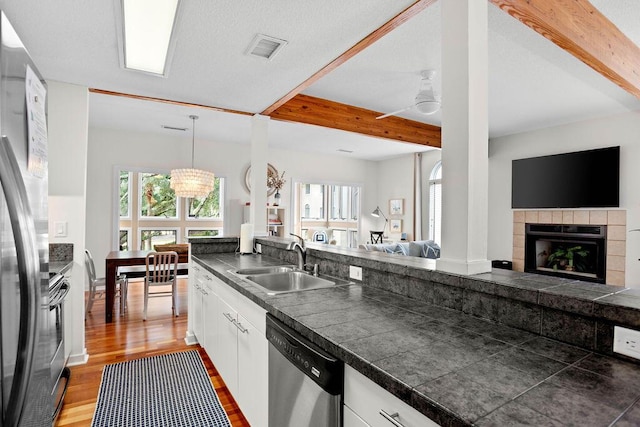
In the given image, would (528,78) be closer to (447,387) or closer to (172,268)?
(447,387)

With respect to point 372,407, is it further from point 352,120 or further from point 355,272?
point 352,120

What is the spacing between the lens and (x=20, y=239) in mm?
992

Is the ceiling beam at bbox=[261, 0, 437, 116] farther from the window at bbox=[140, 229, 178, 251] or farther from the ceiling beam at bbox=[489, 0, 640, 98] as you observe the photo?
the window at bbox=[140, 229, 178, 251]

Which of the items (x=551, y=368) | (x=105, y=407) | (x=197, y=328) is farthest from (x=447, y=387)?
(x=197, y=328)

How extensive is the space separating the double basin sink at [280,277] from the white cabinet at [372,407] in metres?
1.16

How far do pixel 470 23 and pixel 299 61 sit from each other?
1386 mm

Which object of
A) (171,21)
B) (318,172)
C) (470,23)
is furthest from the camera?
(318,172)

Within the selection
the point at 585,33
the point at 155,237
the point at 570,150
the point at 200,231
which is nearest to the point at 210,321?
the point at 585,33

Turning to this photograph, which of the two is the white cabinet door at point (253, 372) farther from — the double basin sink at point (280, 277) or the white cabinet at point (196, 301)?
the white cabinet at point (196, 301)

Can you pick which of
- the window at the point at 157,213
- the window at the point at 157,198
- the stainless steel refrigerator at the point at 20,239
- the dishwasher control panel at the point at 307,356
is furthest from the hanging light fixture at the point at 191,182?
the dishwasher control panel at the point at 307,356

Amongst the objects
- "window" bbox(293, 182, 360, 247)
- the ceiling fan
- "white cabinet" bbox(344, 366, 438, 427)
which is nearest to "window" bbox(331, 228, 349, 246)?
"window" bbox(293, 182, 360, 247)

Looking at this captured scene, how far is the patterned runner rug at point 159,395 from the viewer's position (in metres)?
2.06

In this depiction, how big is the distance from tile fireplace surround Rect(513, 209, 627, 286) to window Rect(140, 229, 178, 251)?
5.95 meters

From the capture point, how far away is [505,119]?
4.77m
